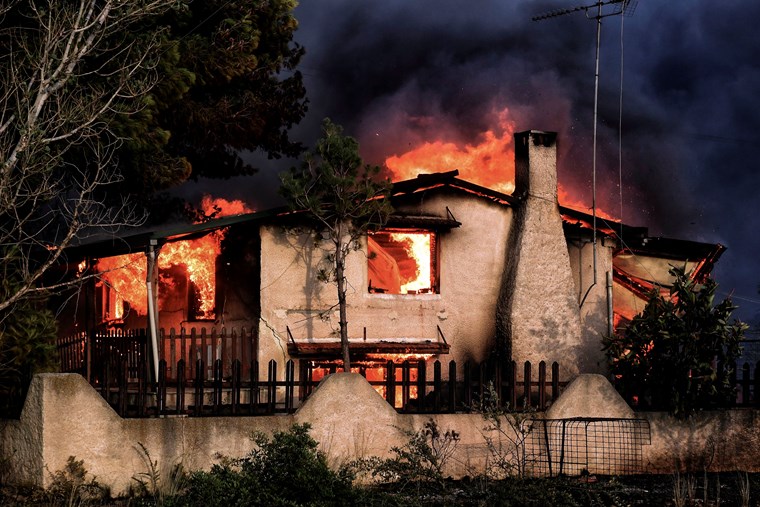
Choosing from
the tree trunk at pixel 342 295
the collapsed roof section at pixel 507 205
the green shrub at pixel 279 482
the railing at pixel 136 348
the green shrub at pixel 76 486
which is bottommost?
the green shrub at pixel 76 486

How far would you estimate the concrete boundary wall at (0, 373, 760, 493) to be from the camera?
41.0 ft

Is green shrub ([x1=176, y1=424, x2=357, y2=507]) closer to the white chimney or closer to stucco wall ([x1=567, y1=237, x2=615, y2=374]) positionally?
the white chimney

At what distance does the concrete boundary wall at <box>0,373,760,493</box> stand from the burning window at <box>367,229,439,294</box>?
5659mm

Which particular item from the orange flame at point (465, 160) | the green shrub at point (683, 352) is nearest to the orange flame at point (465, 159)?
the orange flame at point (465, 160)

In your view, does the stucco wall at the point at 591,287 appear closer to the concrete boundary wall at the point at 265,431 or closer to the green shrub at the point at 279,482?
the concrete boundary wall at the point at 265,431

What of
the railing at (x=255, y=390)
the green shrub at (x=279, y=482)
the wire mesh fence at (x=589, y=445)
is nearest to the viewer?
the green shrub at (x=279, y=482)

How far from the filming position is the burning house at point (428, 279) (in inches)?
737

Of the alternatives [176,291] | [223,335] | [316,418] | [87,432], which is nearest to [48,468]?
[87,432]

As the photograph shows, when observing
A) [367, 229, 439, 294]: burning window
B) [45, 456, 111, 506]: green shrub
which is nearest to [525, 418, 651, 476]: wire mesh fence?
[367, 229, 439, 294]: burning window

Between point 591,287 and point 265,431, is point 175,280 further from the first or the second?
point 265,431

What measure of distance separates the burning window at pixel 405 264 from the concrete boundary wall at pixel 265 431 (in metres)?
5.66

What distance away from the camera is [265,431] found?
13.3 metres

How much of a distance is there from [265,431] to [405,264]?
7.83 meters

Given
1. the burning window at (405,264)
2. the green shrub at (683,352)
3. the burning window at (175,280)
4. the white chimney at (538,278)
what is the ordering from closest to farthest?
the green shrub at (683,352) → the white chimney at (538,278) → the burning window at (405,264) → the burning window at (175,280)
